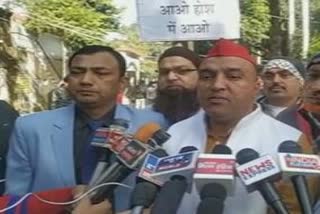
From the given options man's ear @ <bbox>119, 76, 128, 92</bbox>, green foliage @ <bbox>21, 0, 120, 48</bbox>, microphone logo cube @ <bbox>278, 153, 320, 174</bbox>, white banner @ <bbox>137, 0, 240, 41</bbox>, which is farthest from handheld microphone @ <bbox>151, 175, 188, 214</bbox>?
green foliage @ <bbox>21, 0, 120, 48</bbox>

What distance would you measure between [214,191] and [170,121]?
5.55 feet

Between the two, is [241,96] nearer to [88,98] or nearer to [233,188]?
→ [233,188]

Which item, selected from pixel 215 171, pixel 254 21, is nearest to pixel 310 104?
pixel 215 171

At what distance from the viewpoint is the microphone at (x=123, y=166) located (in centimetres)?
248

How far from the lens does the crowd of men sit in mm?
2613

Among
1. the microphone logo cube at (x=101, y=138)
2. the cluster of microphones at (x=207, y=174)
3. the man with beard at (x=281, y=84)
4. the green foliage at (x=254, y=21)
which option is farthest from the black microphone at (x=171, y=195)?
the green foliage at (x=254, y=21)

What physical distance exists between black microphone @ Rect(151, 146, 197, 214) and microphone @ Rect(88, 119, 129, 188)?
336 millimetres

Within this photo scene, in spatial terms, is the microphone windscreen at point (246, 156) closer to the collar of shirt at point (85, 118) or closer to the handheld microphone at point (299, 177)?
the handheld microphone at point (299, 177)

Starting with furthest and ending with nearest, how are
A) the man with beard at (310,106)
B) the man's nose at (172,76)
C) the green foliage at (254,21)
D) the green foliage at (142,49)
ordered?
the green foliage at (142,49)
the green foliage at (254,21)
the man's nose at (172,76)
the man with beard at (310,106)

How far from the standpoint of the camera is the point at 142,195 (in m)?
2.30

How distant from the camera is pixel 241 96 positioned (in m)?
2.69

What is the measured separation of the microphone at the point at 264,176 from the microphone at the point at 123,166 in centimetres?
40

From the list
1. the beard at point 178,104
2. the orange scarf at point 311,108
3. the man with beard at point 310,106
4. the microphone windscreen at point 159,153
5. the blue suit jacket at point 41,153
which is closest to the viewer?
the microphone windscreen at point 159,153

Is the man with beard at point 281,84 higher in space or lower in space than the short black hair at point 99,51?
lower
